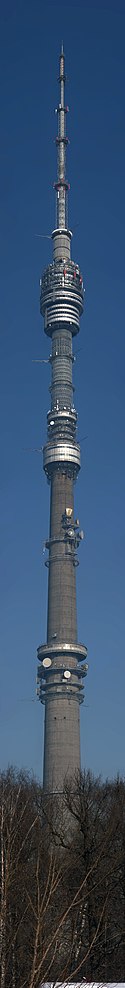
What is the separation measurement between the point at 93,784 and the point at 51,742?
64592mm

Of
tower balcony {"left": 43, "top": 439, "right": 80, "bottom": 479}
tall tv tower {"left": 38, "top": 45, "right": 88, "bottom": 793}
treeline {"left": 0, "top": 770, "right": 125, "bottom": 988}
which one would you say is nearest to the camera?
treeline {"left": 0, "top": 770, "right": 125, "bottom": 988}

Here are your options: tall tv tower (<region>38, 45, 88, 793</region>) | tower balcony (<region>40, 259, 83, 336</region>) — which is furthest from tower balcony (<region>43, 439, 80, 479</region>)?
tower balcony (<region>40, 259, 83, 336</region>)

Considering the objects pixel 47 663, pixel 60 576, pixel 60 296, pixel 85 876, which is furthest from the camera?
pixel 60 296

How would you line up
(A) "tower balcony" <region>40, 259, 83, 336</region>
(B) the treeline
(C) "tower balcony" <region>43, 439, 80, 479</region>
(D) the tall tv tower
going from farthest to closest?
(A) "tower balcony" <region>40, 259, 83, 336</region> < (C) "tower balcony" <region>43, 439, 80, 479</region> < (D) the tall tv tower < (B) the treeline

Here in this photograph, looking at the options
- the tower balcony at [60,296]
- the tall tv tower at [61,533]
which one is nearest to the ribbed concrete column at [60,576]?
the tall tv tower at [61,533]

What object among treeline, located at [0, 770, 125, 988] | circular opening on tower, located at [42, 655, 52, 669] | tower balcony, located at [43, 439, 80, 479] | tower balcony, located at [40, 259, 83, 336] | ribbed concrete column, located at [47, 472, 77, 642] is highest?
tower balcony, located at [40, 259, 83, 336]

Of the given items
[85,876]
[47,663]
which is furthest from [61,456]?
[85,876]

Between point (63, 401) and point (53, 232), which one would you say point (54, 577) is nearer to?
point (63, 401)

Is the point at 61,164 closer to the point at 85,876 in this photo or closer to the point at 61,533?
the point at 61,533

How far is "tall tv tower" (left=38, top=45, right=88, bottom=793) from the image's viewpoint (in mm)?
138000

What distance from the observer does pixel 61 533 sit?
14825cm

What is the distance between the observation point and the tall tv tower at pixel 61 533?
453 feet

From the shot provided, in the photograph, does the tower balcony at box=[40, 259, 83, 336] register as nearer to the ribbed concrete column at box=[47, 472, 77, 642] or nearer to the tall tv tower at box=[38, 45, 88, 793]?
the tall tv tower at box=[38, 45, 88, 793]

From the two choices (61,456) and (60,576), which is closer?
(60,576)
